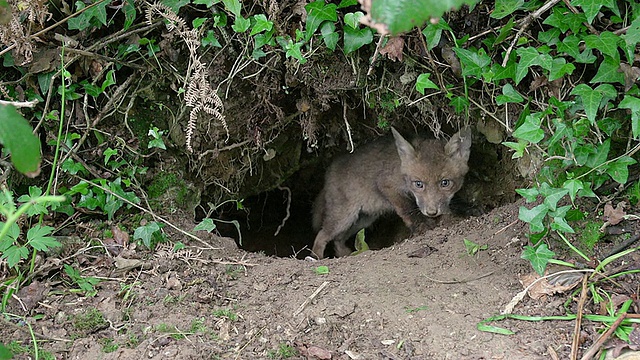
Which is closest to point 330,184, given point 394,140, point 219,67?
point 394,140

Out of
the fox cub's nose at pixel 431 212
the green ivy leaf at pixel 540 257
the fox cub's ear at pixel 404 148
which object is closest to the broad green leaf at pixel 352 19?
the green ivy leaf at pixel 540 257

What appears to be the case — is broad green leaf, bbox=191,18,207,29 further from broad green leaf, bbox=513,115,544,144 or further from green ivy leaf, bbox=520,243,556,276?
green ivy leaf, bbox=520,243,556,276

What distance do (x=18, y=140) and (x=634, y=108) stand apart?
8.11ft

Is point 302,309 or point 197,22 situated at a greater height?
point 197,22

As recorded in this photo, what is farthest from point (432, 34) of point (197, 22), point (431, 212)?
point (431, 212)

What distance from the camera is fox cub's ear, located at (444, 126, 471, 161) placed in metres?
4.82

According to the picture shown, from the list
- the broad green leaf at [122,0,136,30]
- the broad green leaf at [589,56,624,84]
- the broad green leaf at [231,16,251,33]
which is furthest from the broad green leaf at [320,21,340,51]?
the broad green leaf at [589,56,624,84]

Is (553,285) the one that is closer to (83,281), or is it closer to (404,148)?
(83,281)

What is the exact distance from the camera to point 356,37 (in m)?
3.28

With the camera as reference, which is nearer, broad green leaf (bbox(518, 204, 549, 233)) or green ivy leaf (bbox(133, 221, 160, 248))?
broad green leaf (bbox(518, 204, 549, 233))

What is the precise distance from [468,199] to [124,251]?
10.7ft

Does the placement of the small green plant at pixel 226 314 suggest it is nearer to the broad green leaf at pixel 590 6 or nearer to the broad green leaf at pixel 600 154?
the broad green leaf at pixel 600 154

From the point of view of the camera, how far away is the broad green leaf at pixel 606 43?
2.71m

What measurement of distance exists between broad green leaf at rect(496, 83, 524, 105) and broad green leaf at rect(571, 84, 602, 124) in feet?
1.01
